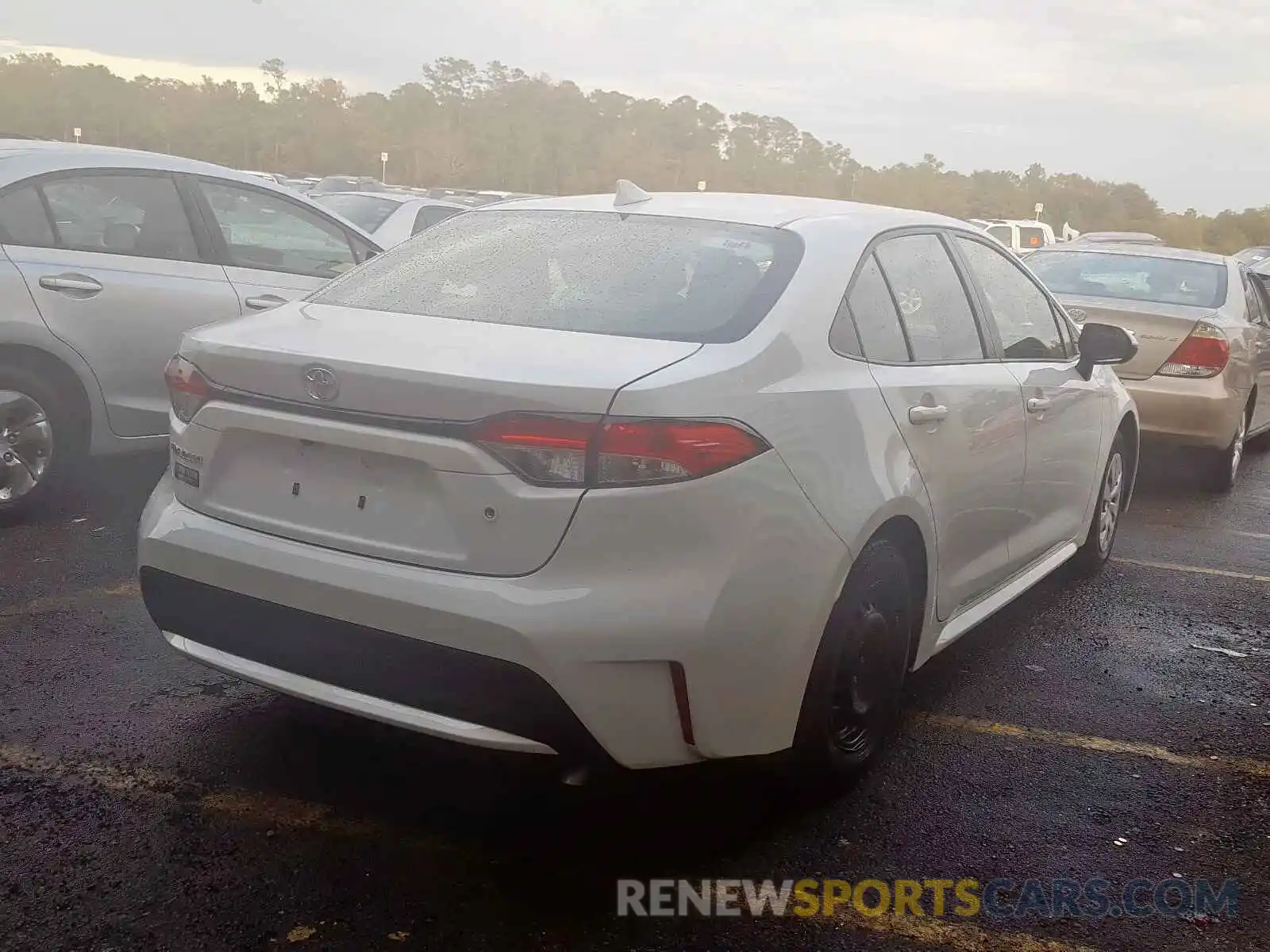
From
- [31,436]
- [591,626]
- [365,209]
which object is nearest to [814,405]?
[591,626]

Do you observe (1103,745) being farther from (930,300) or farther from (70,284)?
(70,284)

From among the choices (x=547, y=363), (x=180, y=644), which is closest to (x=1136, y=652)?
Result: (x=547, y=363)

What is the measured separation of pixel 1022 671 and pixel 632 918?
7.41 ft

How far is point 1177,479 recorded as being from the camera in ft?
28.6

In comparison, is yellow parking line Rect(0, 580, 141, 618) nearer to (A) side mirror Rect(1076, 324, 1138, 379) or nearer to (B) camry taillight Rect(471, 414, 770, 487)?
(B) camry taillight Rect(471, 414, 770, 487)

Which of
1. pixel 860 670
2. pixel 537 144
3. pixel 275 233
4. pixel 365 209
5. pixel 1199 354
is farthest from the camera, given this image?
pixel 537 144

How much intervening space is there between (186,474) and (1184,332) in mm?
6271

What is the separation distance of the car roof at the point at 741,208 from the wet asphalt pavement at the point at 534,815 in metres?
1.54

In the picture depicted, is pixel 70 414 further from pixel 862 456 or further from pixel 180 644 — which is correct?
pixel 862 456

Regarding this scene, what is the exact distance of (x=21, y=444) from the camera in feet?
18.4

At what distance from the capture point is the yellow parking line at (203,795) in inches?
121

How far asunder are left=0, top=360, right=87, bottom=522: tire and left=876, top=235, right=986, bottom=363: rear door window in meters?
3.79

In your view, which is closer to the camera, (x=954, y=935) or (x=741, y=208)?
(x=954, y=935)

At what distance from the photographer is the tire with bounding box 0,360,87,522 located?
5516mm
